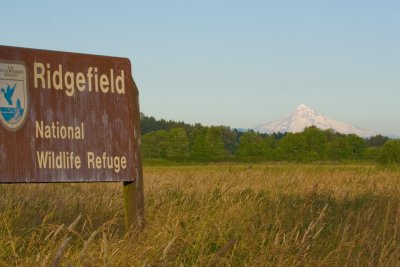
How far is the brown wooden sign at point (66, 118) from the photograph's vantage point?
5.98 metres

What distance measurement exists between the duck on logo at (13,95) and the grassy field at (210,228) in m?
0.85

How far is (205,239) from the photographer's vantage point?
619 centimetres

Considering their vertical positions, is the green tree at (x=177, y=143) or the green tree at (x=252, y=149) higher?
the green tree at (x=177, y=143)

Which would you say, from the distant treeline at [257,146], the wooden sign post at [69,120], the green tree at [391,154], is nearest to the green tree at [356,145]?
the distant treeline at [257,146]

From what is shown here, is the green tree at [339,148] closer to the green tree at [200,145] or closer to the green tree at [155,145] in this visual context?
the green tree at [200,145]

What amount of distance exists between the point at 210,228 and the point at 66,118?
66.1 inches

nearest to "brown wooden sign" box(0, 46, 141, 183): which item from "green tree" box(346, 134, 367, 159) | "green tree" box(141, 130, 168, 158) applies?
"green tree" box(346, 134, 367, 159)

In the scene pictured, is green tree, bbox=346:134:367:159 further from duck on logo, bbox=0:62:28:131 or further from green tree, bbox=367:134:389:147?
duck on logo, bbox=0:62:28:131

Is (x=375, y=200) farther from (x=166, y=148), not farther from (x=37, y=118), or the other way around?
(x=166, y=148)

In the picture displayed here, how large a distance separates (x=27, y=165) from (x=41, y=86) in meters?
0.72

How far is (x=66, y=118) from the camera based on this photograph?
20.6 ft

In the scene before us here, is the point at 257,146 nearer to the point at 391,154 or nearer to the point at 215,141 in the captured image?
the point at 215,141

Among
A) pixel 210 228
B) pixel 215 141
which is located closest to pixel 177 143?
pixel 215 141

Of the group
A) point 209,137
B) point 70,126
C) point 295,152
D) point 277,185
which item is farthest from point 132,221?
point 209,137
